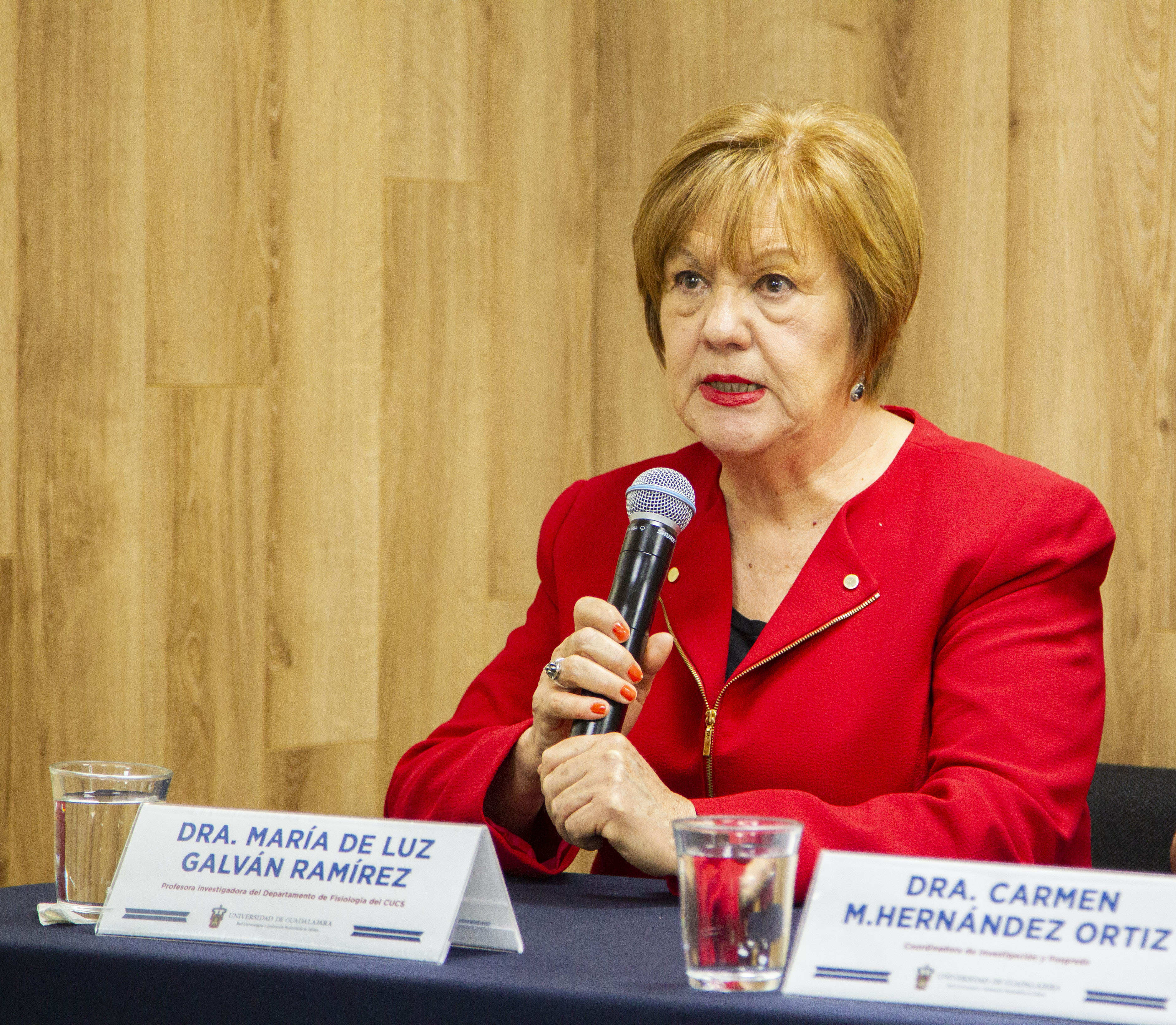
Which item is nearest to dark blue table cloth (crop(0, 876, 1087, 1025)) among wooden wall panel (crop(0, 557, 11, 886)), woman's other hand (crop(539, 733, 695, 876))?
woman's other hand (crop(539, 733, 695, 876))

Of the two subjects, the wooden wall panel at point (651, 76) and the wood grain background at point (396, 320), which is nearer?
the wood grain background at point (396, 320)

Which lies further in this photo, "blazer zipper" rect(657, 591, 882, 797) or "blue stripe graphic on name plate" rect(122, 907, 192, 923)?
"blazer zipper" rect(657, 591, 882, 797)

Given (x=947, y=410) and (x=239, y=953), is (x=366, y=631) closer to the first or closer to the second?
(x=947, y=410)

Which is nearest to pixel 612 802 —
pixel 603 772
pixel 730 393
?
pixel 603 772

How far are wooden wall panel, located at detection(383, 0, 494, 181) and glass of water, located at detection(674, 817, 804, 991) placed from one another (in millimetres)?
1890

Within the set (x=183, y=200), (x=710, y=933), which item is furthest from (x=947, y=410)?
(x=710, y=933)

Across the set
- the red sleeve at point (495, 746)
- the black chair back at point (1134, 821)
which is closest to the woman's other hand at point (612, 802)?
the red sleeve at point (495, 746)

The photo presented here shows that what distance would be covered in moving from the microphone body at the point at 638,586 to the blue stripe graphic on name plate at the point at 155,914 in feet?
1.28

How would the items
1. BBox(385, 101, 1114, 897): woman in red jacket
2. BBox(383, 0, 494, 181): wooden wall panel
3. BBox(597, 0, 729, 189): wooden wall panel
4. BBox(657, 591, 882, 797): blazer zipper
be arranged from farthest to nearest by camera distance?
BBox(597, 0, 729, 189): wooden wall panel
BBox(383, 0, 494, 181): wooden wall panel
BBox(657, 591, 882, 797): blazer zipper
BBox(385, 101, 1114, 897): woman in red jacket

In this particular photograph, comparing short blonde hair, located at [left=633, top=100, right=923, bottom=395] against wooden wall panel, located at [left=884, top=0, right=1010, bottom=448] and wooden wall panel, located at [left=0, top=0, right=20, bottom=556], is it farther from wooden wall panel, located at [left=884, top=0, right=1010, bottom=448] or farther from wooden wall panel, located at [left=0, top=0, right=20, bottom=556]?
wooden wall panel, located at [left=0, top=0, right=20, bottom=556]

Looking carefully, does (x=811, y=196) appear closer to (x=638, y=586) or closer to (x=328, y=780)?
(x=638, y=586)

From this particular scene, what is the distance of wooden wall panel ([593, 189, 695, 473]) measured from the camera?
2.74m

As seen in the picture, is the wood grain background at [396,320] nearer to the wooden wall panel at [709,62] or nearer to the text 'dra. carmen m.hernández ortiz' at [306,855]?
the wooden wall panel at [709,62]

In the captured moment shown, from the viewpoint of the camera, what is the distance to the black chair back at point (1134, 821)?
179 cm
